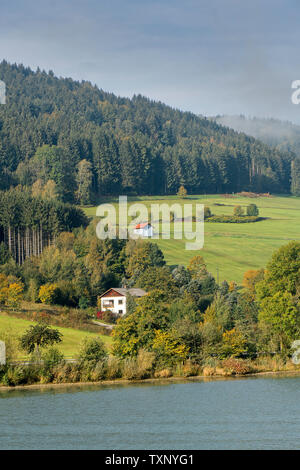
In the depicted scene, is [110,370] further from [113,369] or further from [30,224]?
[30,224]

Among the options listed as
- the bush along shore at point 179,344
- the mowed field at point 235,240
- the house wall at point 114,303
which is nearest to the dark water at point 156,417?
the bush along shore at point 179,344

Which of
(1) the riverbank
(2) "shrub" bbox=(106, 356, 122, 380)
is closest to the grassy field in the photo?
(2) "shrub" bbox=(106, 356, 122, 380)

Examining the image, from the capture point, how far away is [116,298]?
8844 centimetres

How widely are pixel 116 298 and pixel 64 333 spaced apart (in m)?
23.0

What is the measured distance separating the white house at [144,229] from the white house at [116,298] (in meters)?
30.5

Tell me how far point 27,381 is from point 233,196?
484 ft

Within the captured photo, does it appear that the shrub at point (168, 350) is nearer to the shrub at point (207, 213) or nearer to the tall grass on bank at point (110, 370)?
the tall grass on bank at point (110, 370)

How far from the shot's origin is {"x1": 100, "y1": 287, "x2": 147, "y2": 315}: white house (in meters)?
86.1

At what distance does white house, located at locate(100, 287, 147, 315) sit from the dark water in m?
41.2

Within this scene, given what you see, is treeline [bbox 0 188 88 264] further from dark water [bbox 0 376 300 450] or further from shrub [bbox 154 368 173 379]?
dark water [bbox 0 376 300 450]

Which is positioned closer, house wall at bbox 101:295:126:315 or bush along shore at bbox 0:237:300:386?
bush along shore at bbox 0:237:300:386

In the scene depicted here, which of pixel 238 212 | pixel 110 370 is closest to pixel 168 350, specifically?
pixel 110 370
